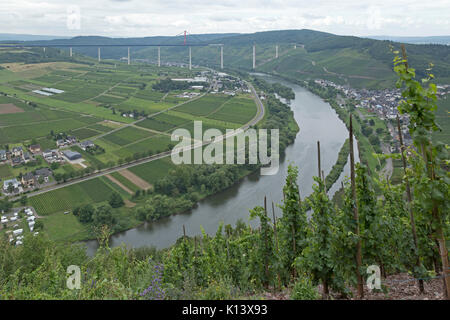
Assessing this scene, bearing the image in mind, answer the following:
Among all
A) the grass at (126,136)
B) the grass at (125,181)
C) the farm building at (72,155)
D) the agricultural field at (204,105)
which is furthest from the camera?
the agricultural field at (204,105)

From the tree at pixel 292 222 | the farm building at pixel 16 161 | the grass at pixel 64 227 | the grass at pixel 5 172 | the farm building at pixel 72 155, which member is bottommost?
the grass at pixel 64 227

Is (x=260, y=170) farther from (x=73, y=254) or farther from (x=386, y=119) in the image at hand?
(x=386, y=119)

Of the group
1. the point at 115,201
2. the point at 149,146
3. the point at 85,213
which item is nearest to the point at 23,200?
the point at 85,213

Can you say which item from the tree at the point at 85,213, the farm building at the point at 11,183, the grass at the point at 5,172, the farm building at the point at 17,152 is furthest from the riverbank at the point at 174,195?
the farm building at the point at 17,152

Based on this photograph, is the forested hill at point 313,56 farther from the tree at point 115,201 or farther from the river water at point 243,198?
the tree at point 115,201

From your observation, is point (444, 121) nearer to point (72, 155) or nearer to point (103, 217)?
point (103, 217)

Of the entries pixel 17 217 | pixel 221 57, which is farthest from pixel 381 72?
pixel 17 217

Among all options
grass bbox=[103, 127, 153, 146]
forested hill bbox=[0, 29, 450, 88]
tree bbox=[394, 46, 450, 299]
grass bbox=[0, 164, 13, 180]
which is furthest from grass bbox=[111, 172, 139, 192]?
forested hill bbox=[0, 29, 450, 88]
